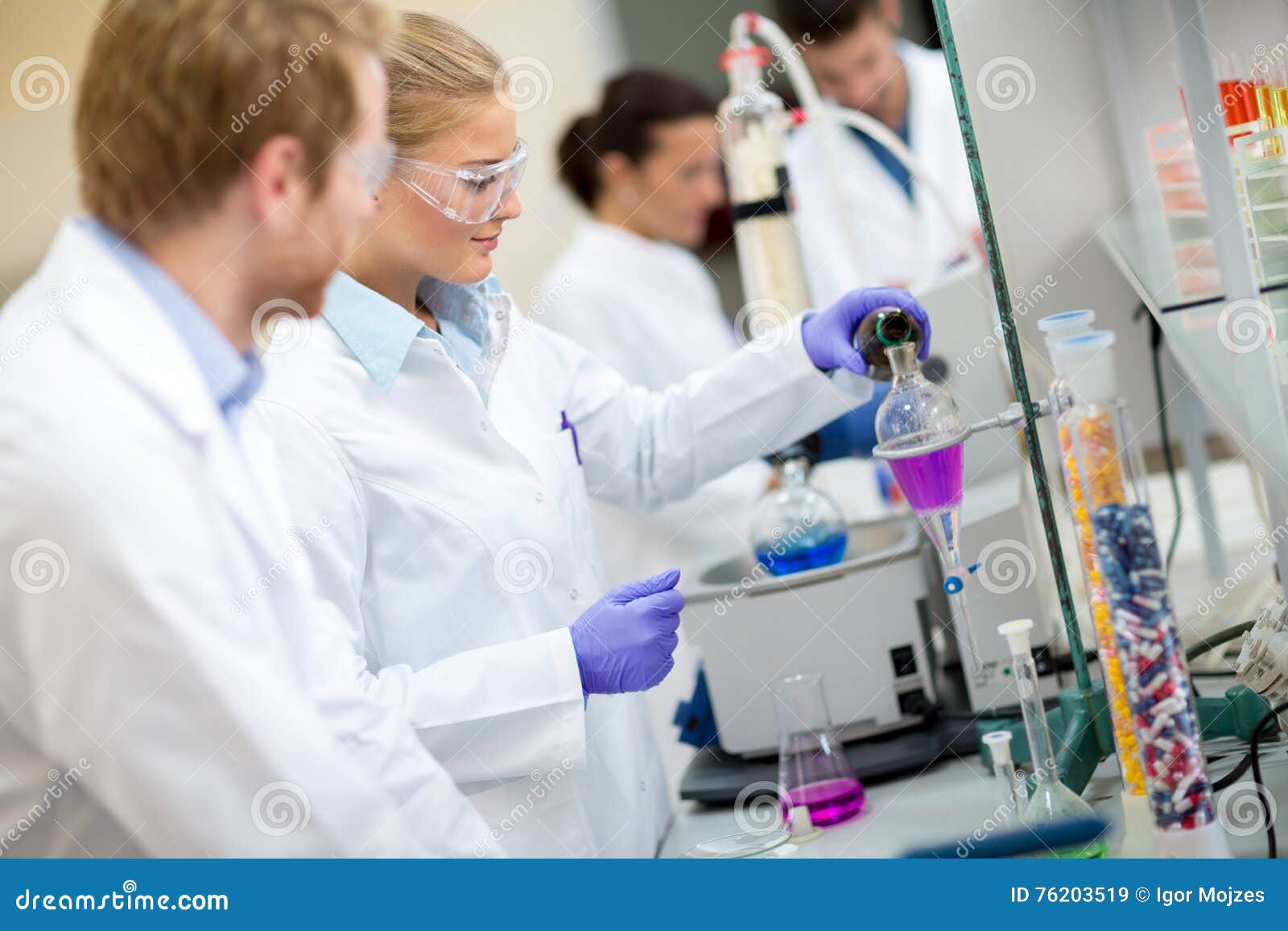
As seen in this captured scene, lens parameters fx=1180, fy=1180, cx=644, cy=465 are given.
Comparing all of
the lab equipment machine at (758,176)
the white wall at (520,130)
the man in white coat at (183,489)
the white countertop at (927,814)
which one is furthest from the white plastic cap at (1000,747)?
the white wall at (520,130)

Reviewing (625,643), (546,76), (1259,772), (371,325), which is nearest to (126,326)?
(371,325)

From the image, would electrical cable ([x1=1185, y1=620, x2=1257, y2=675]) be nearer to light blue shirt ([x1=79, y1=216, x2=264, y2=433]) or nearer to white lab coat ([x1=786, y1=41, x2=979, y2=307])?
light blue shirt ([x1=79, y1=216, x2=264, y2=433])

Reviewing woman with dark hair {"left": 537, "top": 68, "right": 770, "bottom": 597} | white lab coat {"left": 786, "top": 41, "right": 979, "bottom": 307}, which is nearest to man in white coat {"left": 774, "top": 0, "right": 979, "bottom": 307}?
white lab coat {"left": 786, "top": 41, "right": 979, "bottom": 307}

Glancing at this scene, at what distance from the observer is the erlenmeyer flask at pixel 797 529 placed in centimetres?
179

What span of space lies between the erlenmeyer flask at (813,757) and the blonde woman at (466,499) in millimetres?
182

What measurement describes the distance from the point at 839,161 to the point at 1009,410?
2922 mm

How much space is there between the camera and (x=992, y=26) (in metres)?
Answer: 1.35

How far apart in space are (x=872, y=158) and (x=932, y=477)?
Result: 3.05 meters

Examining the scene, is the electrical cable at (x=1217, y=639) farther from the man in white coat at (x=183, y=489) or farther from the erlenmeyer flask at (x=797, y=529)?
the man in white coat at (x=183, y=489)

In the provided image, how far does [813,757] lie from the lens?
1.50 meters

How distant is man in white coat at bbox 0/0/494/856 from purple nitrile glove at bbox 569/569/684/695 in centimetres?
24

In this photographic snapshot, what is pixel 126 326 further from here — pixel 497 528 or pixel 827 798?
pixel 827 798
